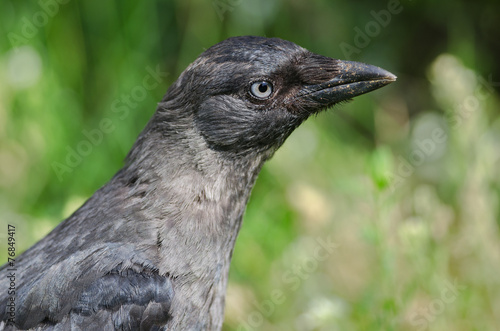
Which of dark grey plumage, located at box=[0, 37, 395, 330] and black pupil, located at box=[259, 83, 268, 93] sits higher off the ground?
Answer: black pupil, located at box=[259, 83, 268, 93]

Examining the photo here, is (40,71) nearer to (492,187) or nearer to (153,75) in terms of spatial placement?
(153,75)

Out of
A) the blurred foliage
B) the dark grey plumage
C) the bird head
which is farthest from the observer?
the blurred foliage

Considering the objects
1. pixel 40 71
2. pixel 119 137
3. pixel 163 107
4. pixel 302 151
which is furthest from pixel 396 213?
pixel 40 71

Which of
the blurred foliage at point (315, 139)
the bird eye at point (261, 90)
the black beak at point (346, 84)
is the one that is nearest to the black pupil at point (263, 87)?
the bird eye at point (261, 90)

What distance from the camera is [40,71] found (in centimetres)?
556

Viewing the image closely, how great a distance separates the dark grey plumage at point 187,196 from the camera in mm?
2684

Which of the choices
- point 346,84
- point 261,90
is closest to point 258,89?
point 261,90

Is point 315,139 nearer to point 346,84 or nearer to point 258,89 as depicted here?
point 346,84

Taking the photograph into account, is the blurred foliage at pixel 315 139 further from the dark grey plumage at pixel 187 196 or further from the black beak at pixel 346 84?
the dark grey plumage at pixel 187 196

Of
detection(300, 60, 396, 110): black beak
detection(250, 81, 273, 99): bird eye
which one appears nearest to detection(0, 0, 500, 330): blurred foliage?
detection(300, 60, 396, 110): black beak

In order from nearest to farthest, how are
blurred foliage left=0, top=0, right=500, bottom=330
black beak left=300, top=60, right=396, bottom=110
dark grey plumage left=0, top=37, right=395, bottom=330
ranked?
1. dark grey plumage left=0, top=37, right=395, bottom=330
2. black beak left=300, top=60, right=396, bottom=110
3. blurred foliage left=0, top=0, right=500, bottom=330

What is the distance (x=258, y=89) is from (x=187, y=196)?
0.52 meters

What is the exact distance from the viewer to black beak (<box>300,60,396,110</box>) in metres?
3.03

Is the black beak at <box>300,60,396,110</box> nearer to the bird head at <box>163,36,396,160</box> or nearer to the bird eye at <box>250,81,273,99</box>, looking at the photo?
the bird head at <box>163,36,396,160</box>
